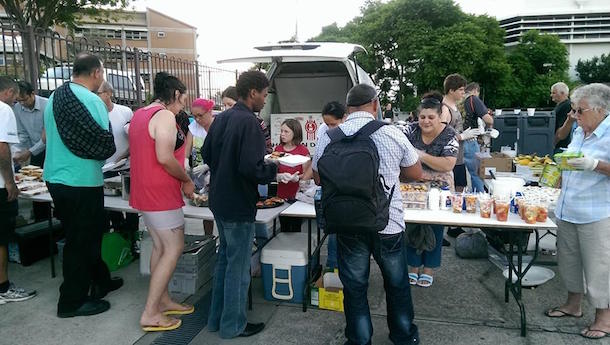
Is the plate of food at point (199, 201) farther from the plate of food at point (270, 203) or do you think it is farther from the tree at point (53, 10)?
the tree at point (53, 10)

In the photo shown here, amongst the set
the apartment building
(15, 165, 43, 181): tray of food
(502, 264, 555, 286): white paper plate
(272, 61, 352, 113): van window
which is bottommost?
(502, 264, 555, 286): white paper plate

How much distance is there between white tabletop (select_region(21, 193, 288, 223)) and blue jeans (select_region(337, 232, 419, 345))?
0.94 meters

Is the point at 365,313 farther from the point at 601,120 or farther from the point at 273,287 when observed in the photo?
the point at 601,120

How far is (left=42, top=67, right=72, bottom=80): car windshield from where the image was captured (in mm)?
7117

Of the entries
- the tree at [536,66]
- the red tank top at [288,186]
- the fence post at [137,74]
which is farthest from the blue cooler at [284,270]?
the tree at [536,66]

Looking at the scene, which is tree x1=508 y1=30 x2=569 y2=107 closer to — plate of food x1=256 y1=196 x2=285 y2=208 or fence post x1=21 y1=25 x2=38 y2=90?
fence post x1=21 y1=25 x2=38 y2=90

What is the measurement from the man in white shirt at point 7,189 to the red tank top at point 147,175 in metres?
1.16

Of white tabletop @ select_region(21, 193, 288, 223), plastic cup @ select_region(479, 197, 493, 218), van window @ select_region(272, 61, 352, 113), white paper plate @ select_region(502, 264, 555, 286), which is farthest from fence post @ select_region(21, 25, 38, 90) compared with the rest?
white paper plate @ select_region(502, 264, 555, 286)

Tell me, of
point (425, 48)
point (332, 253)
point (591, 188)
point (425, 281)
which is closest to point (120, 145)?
point (332, 253)

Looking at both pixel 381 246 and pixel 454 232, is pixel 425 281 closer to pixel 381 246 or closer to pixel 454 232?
pixel 381 246

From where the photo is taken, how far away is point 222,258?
10.5ft

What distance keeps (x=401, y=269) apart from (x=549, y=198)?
1584 millimetres

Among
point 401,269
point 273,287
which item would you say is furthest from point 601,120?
point 273,287

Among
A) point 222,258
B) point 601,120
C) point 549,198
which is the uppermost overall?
point 601,120
